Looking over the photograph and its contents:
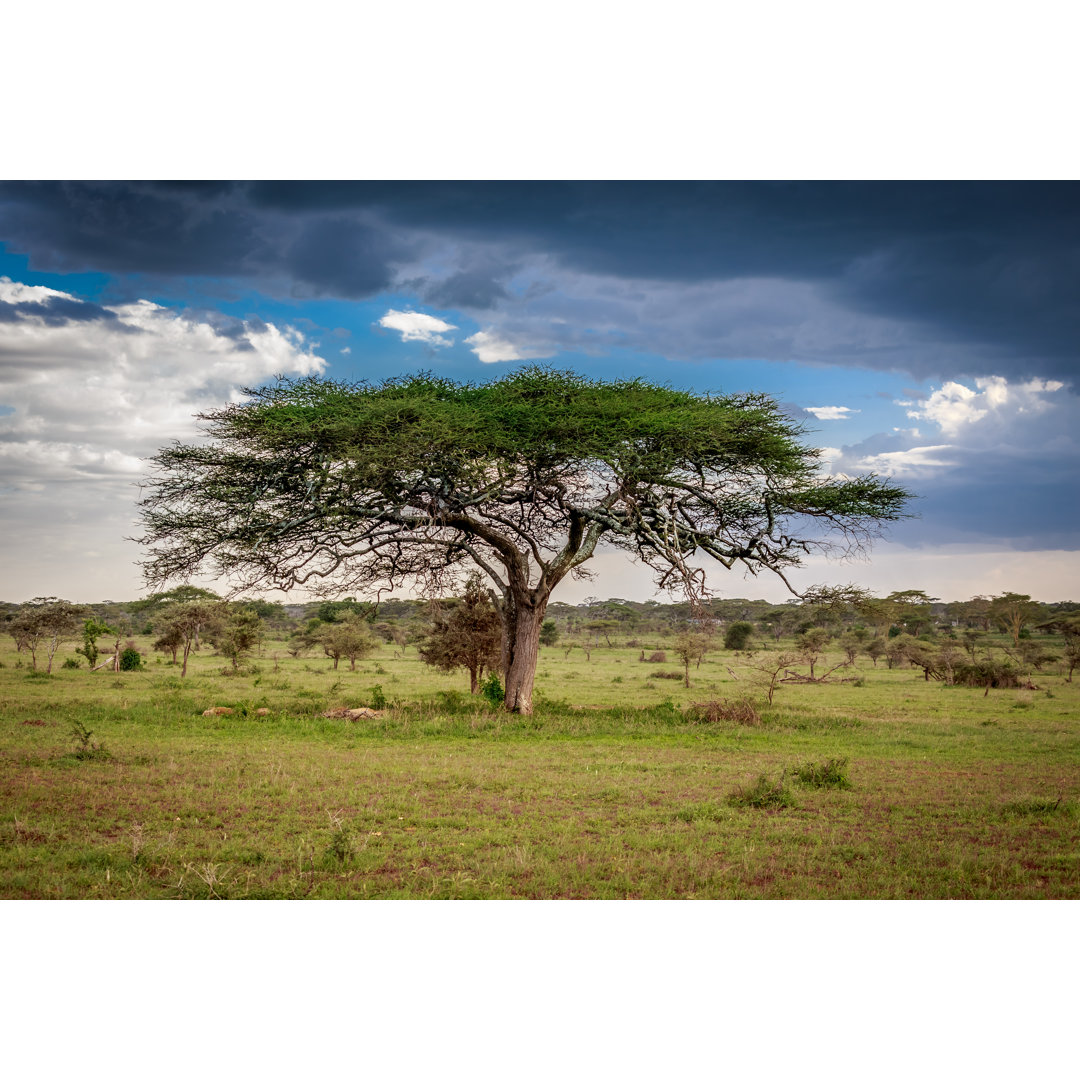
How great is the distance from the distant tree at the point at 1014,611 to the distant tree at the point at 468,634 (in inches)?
472

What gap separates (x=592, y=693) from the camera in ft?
71.8

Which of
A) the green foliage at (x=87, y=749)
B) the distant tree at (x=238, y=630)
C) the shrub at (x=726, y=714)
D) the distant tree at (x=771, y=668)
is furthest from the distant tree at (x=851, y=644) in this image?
the green foliage at (x=87, y=749)

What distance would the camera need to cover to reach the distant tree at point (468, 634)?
17906mm

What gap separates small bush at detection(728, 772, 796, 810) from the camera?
7973 mm

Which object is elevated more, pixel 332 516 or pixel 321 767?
pixel 332 516

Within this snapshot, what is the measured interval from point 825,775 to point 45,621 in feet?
64.4

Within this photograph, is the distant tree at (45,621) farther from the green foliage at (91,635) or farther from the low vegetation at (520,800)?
the low vegetation at (520,800)

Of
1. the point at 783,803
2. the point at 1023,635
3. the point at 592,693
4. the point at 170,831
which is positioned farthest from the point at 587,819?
the point at 1023,635

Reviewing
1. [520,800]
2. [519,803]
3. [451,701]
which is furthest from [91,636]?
[519,803]

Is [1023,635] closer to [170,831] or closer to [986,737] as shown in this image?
[986,737]

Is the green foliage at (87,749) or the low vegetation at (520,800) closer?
the low vegetation at (520,800)

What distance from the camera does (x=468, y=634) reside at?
1797cm

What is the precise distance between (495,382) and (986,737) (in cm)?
1066

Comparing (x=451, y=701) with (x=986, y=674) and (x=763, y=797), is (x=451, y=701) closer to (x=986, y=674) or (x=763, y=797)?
(x=763, y=797)
